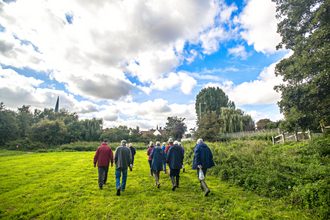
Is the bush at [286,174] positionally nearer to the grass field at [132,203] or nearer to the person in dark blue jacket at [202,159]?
the grass field at [132,203]

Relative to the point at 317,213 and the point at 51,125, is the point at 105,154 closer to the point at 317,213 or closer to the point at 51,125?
the point at 317,213

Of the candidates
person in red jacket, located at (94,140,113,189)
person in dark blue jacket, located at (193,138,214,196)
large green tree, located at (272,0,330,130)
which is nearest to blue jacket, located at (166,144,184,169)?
person in dark blue jacket, located at (193,138,214,196)

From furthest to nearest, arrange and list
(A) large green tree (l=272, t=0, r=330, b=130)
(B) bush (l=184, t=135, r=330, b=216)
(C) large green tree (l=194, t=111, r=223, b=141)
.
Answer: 1. (C) large green tree (l=194, t=111, r=223, b=141)
2. (A) large green tree (l=272, t=0, r=330, b=130)
3. (B) bush (l=184, t=135, r=330, b=216)

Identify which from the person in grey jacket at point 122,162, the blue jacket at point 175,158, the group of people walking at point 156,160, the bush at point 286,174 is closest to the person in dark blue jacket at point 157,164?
the group of people walking at point 156,160

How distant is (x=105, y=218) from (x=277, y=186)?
6.04m

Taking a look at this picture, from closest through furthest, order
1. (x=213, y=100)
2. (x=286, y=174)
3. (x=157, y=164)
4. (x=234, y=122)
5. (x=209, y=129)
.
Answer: (x=286, y=174) → (x=157, y=164) → (x=209, y=129) → (x=234, y=122) → (x=213, y=100)

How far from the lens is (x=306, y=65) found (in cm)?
845

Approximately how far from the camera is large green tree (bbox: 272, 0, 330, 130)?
8148 mm

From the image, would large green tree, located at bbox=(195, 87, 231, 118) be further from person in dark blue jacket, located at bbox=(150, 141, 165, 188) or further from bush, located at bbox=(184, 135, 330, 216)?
person in dark blue jacket, located at bbox=(150, 141, 165, 188)

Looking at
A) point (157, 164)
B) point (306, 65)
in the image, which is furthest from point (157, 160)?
point (306, 65)

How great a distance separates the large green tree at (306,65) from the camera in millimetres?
8148

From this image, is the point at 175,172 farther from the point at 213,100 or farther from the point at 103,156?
the point at 213,100

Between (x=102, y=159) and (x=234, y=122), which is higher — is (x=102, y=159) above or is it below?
below

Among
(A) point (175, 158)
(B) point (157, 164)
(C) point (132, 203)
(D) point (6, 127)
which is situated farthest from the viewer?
(D) point (6, 127)
